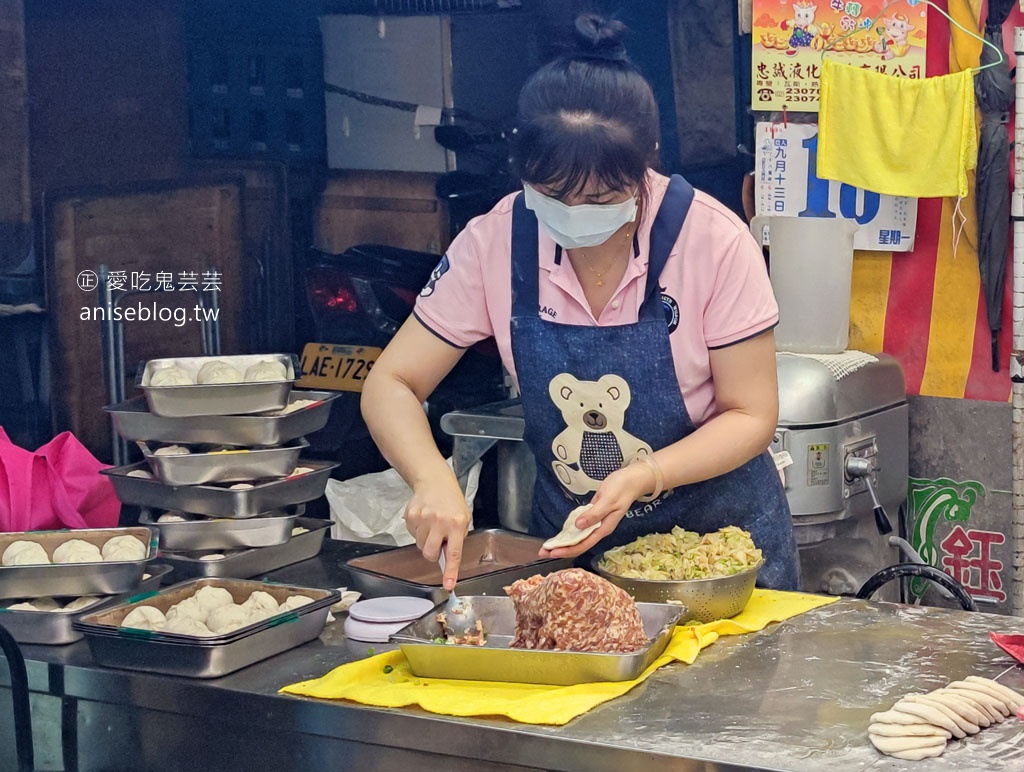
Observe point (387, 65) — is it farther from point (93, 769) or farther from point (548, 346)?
point (93, 769)

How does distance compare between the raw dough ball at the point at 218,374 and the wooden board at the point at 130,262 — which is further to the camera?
the wooden board at the point at 130,262

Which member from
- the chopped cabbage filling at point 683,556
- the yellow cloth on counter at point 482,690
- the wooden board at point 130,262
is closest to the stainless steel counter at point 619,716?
the yellow cloth on counter at point 482,690

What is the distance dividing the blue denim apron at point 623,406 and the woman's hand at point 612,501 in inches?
9.7

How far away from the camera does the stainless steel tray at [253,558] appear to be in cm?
251

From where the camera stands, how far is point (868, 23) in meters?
4.13

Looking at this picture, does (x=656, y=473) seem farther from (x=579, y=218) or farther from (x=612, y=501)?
(x=579, y=218)

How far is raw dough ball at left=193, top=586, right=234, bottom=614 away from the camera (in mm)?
2164

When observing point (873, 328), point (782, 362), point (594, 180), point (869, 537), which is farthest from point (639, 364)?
point (873, 328)

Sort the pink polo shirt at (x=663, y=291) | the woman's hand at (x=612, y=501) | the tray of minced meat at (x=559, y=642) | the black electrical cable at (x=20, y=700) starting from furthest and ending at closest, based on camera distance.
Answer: the pink polo shirt at (x=663, y=291)
the woman's hand at (x=612, y=501)
the black electrical cable at (x=20, y=700)
the tray of minced meat at (x=559, y=642)

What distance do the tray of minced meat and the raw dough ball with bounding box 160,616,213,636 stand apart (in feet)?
1.09

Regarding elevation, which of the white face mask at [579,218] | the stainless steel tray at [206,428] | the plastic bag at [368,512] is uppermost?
the white face mask at [579,218]

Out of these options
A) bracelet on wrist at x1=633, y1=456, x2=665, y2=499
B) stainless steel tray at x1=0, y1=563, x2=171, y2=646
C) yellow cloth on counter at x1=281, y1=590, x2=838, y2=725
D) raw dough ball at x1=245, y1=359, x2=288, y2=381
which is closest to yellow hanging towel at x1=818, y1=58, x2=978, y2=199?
raw dough ball at x1=245, y1=359, x2=288, y2=381

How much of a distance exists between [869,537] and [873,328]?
0.76 metres

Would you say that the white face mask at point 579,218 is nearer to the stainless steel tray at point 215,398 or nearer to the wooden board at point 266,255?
the stainless steel tray at point 215,398
